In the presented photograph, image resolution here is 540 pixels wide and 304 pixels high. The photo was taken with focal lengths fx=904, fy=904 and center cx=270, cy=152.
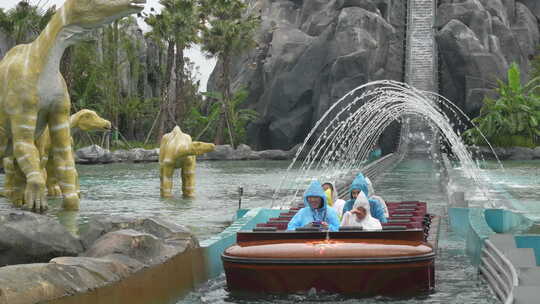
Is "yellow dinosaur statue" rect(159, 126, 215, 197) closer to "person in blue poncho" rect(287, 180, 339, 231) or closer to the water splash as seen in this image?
"person in blue poncho" rect(287, 180, 339, 231)

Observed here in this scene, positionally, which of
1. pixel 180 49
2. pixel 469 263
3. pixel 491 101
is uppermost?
pixel 180 49

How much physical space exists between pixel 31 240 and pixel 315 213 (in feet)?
9.86

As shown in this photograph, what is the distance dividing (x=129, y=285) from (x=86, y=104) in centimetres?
4721

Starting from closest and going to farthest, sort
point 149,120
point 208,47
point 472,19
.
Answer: point 472,19, point 208,47, point 149,120

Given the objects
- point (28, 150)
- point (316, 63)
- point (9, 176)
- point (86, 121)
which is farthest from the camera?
point (316, 63)

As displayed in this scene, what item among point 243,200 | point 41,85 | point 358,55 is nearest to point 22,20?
point 358,55

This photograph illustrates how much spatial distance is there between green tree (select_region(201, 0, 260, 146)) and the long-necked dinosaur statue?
31037mm

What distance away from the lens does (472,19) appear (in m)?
50.8

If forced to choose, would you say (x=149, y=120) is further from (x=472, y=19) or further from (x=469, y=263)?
(x=469, y=263)

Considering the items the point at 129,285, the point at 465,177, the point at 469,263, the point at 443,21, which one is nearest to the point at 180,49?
the point at 443,21

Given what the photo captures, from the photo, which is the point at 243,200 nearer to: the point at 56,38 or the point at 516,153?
the point at 56,38

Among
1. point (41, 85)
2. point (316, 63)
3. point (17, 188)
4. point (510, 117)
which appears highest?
point (316, 63)

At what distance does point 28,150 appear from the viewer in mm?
15219

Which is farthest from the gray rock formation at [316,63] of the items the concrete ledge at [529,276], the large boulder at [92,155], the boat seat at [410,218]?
the concrete ledge at [529,276]
